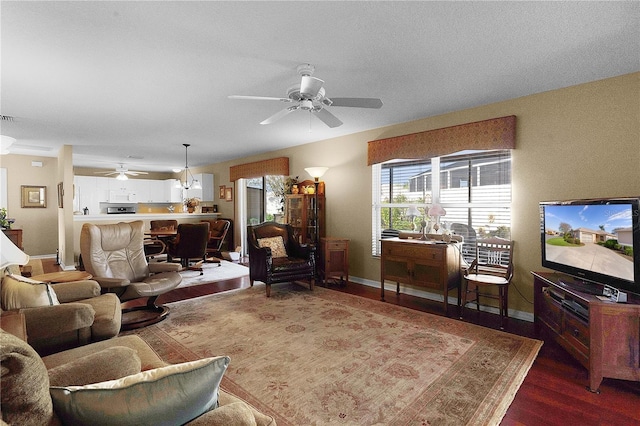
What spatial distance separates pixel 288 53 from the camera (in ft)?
7.92

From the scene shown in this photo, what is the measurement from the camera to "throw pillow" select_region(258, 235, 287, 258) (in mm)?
4718

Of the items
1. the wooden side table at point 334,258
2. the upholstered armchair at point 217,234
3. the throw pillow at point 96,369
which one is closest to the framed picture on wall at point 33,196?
the upholstered armchair at point 217,234

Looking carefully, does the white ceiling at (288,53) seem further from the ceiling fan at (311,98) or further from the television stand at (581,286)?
the television stand at (581,286)

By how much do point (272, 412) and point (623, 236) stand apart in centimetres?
273

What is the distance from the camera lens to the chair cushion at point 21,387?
71cm

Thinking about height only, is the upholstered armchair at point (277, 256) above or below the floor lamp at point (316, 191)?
below

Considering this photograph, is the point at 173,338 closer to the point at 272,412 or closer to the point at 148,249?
the point at 272,412

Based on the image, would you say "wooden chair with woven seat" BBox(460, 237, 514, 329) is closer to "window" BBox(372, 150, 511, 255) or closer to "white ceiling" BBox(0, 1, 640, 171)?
"window" BBox(372, 150, 511, 255)

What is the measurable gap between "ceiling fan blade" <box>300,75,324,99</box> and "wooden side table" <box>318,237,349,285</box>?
2635mm

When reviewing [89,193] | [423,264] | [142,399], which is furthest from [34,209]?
[142,399]

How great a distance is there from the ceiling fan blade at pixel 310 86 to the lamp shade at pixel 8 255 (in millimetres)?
1962

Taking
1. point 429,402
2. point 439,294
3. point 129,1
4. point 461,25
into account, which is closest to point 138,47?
point 129,1

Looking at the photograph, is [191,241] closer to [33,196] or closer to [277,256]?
[277,256]

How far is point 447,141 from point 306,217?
8.30ft
